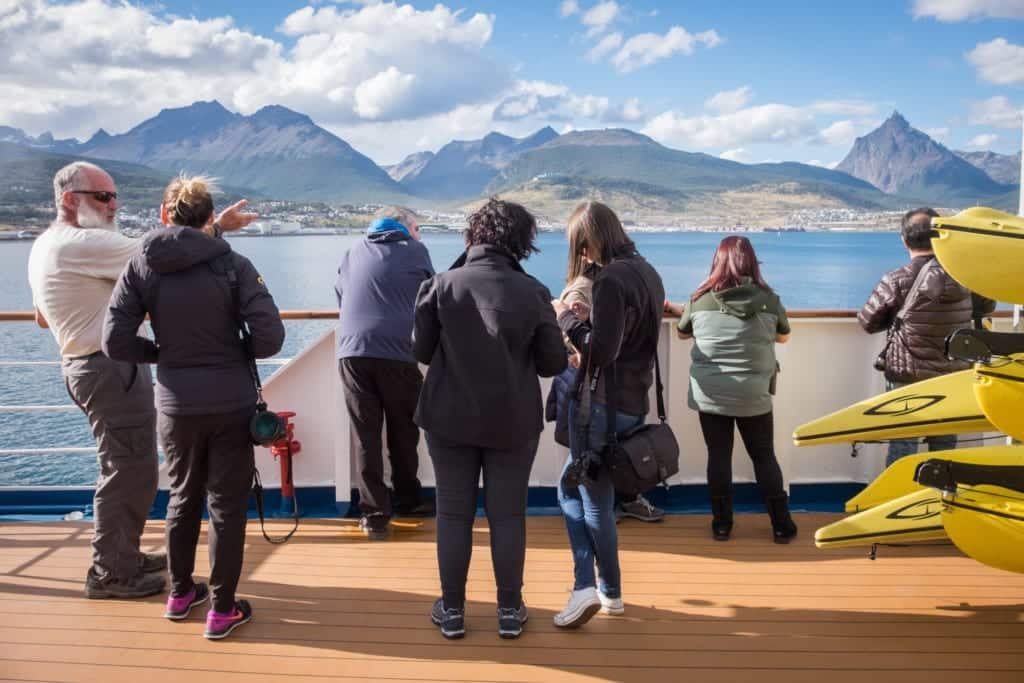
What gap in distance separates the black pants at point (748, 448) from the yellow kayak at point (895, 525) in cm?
75

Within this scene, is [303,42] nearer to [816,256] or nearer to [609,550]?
[816,256]

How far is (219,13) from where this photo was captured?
5394 centimetres

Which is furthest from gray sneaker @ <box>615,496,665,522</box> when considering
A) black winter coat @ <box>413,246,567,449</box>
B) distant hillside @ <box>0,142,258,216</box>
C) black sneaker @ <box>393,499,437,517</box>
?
distant hillside @ <box>0,142,258,216</box>

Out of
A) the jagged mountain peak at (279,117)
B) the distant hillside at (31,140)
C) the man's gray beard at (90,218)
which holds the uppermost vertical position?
the jagged mountain peak at (279,117)

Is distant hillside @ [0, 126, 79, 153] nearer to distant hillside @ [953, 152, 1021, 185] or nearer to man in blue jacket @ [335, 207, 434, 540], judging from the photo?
man in blue jacket @ [335, 207, 434, 540]

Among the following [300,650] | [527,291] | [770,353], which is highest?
[527,291]

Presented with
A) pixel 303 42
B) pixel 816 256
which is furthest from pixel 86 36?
pixel 816 256

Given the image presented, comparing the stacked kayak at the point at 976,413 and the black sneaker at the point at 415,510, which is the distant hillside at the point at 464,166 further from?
the stacked kayak at the point at 976,413

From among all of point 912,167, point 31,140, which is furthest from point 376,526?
point 912,167

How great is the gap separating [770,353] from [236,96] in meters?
61.3

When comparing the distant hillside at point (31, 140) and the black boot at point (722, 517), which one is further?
the distant hillside at point (31, 140)

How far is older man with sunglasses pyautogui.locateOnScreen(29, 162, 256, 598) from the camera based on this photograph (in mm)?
2443

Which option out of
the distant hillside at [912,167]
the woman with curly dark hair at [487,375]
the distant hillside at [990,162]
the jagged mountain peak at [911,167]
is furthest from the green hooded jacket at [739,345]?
the distant hillside at [990,162]

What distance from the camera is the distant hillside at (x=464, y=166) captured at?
28150 mm
